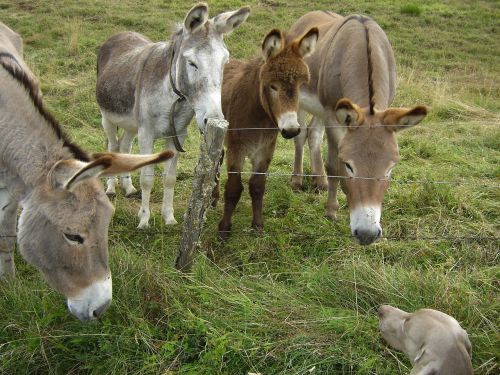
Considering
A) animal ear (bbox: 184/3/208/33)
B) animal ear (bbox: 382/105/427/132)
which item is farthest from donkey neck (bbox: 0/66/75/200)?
animal ear (bbox: 382/105/427/132)

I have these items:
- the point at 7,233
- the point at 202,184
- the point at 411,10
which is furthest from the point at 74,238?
the point at 411,10

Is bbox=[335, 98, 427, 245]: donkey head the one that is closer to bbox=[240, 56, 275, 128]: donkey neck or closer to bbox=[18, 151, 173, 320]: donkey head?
bbox=[240, 56, 275, 128]: donkey neck

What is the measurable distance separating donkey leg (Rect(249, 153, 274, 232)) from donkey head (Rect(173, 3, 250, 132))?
722 mm

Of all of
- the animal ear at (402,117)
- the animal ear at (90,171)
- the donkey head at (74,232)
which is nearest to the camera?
the animal ear at (90,171)

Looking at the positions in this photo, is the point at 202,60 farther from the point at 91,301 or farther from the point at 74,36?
the point at 74,36

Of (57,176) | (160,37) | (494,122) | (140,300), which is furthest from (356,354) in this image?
(160,37)

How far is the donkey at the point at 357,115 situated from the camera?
348 cm

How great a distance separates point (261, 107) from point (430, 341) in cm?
267

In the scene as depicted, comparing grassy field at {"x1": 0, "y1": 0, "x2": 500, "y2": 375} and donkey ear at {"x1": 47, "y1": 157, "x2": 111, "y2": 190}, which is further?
grassy field at {"x1": 0, "y1": 0, "x2": 500, "y2": 375}

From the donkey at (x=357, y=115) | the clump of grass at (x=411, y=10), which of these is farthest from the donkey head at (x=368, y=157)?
the clump of grass at (x=411, y=10)

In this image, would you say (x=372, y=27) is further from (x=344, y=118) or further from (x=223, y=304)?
(x=223, y=304)

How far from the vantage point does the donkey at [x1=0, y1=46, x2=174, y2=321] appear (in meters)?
2.68

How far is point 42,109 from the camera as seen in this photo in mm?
3029

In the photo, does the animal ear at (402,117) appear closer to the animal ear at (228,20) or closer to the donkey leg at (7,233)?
the animal ear at (228,20)
